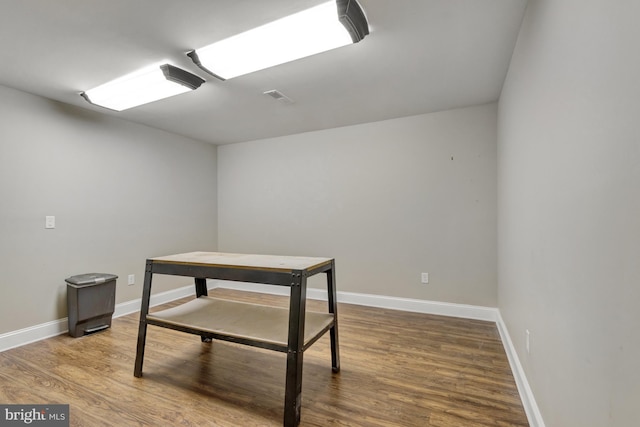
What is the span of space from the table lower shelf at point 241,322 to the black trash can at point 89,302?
1269mm

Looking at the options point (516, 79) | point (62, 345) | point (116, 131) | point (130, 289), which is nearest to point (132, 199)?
point (116, 131)

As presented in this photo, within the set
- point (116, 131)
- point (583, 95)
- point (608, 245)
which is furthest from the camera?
point (116, 131)

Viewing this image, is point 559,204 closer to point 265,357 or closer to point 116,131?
point 265,357

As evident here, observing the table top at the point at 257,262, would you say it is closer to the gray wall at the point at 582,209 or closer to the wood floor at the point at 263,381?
the wood floor at the point at 263,381

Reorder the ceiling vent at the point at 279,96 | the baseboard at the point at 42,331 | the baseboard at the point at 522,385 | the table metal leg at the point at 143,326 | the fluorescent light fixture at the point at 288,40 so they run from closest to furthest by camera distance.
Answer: the baseboard at the point at 522,385, the fluorescent light fixture at the point at 288,40, the table metal leg at the point at 143,326, the baseboard at the point at 42,331, the ceiling vent at the point at 279,96

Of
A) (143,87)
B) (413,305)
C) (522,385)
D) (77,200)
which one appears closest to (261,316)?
(522,385)

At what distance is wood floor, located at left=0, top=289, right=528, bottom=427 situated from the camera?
5.66 ft

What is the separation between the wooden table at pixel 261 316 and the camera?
1.70 meters

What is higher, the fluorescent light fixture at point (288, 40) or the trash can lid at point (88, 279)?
the fluorescent light fixture at point (288, 40)

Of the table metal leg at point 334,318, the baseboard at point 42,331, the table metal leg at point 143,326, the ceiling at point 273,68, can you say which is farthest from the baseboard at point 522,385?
the baseboard at point 42,331

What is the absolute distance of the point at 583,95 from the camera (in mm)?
992

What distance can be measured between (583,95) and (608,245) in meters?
0.50

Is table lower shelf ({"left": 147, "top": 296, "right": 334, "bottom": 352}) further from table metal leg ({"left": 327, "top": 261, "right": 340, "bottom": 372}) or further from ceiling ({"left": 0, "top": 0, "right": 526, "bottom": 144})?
ceiling ({"left": 0, "top": 0, "right": 526, "bottom": 144})

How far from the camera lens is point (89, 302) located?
9.72 ft
